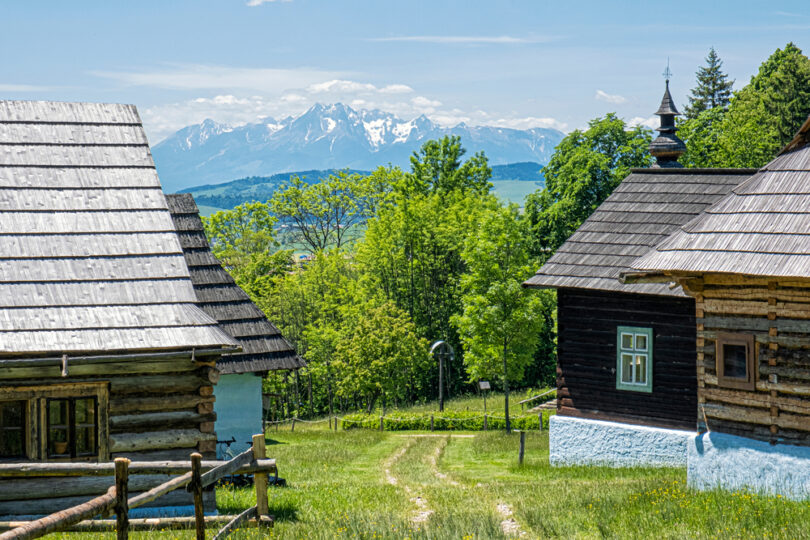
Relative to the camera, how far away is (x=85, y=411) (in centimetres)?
1159

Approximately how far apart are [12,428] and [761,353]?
10832 mm

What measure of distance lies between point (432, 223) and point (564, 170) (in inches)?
428

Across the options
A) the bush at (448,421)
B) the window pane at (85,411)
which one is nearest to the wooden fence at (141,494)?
the window pane at (85,411)

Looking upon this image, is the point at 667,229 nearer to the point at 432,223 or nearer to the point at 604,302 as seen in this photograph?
the point at 604,302

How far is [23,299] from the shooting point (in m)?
11.3

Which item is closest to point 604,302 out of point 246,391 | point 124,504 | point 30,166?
point 246,391

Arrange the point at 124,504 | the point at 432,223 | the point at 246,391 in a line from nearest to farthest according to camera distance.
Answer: the point at 124,504, the point at 246,391, the point at 432,223

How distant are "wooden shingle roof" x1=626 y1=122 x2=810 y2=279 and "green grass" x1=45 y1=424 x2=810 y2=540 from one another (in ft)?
10.9

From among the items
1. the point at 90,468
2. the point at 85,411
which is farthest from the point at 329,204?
the point at 90,468

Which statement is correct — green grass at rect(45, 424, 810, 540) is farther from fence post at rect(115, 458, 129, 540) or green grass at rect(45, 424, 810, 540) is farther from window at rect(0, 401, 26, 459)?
window at rect(0, 401, 26, 459)

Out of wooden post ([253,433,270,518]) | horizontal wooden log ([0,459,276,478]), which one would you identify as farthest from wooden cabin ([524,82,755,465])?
horizontal wooden log ([0,459,276,478])

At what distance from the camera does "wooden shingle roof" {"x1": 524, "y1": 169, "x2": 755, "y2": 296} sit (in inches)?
751

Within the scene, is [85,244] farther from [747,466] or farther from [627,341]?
[627,341]

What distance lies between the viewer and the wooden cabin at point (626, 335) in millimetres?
17891
